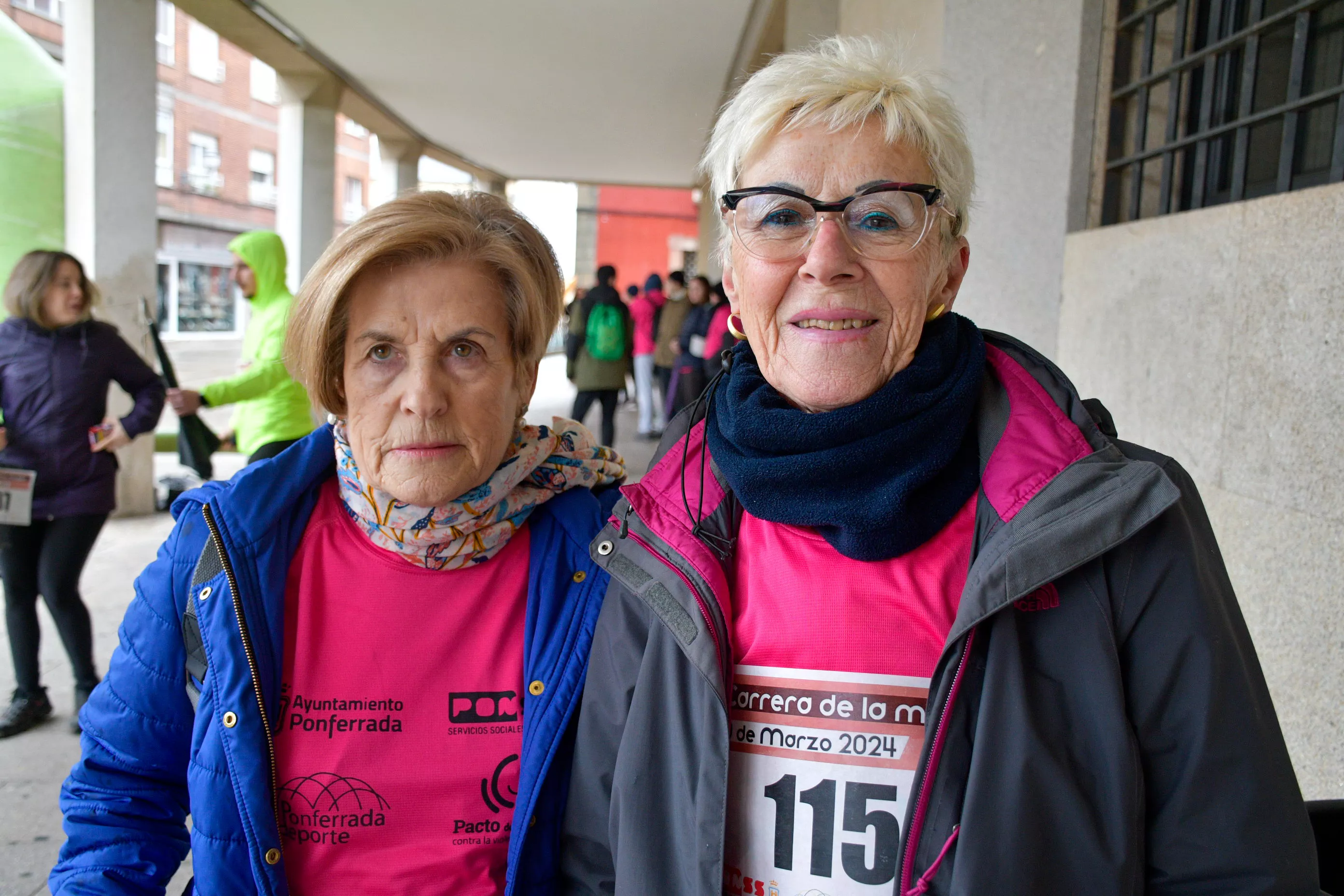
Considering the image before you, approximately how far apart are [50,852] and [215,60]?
30161 millimetres

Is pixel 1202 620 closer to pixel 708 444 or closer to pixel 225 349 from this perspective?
pixel 708 444

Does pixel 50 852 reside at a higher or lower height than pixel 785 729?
lower

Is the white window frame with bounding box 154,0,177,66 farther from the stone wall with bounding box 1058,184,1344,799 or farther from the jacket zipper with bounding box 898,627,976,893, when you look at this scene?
the jacket zipper with bounding box 898,627,976,893

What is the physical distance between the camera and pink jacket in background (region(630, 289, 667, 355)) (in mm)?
11023

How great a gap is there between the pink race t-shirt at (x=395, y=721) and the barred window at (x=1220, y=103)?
2.14m

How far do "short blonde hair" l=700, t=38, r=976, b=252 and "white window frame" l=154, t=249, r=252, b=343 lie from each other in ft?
88.6

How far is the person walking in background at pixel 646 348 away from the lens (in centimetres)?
1073

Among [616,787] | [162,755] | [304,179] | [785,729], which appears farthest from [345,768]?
[304,179]

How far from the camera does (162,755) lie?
1391mm

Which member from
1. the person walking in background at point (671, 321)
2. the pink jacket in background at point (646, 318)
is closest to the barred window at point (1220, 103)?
the person walking in background at point (671, 321)

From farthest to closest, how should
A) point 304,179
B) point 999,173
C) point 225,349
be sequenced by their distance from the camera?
point 225,349 → point 304,179 → point 999,173

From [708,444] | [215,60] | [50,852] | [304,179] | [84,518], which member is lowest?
[50,852]

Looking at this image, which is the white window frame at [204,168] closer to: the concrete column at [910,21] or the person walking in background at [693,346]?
the person walking in background at [693,346]

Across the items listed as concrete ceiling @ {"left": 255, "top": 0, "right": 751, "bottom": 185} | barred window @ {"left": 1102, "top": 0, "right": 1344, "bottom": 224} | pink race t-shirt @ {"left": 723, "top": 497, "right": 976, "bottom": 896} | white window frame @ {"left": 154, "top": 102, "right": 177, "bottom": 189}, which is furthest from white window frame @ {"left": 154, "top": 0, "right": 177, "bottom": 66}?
pink race t-shirt @ {"left": 723, "top": 497, "right": 976, "bottom": 896}
